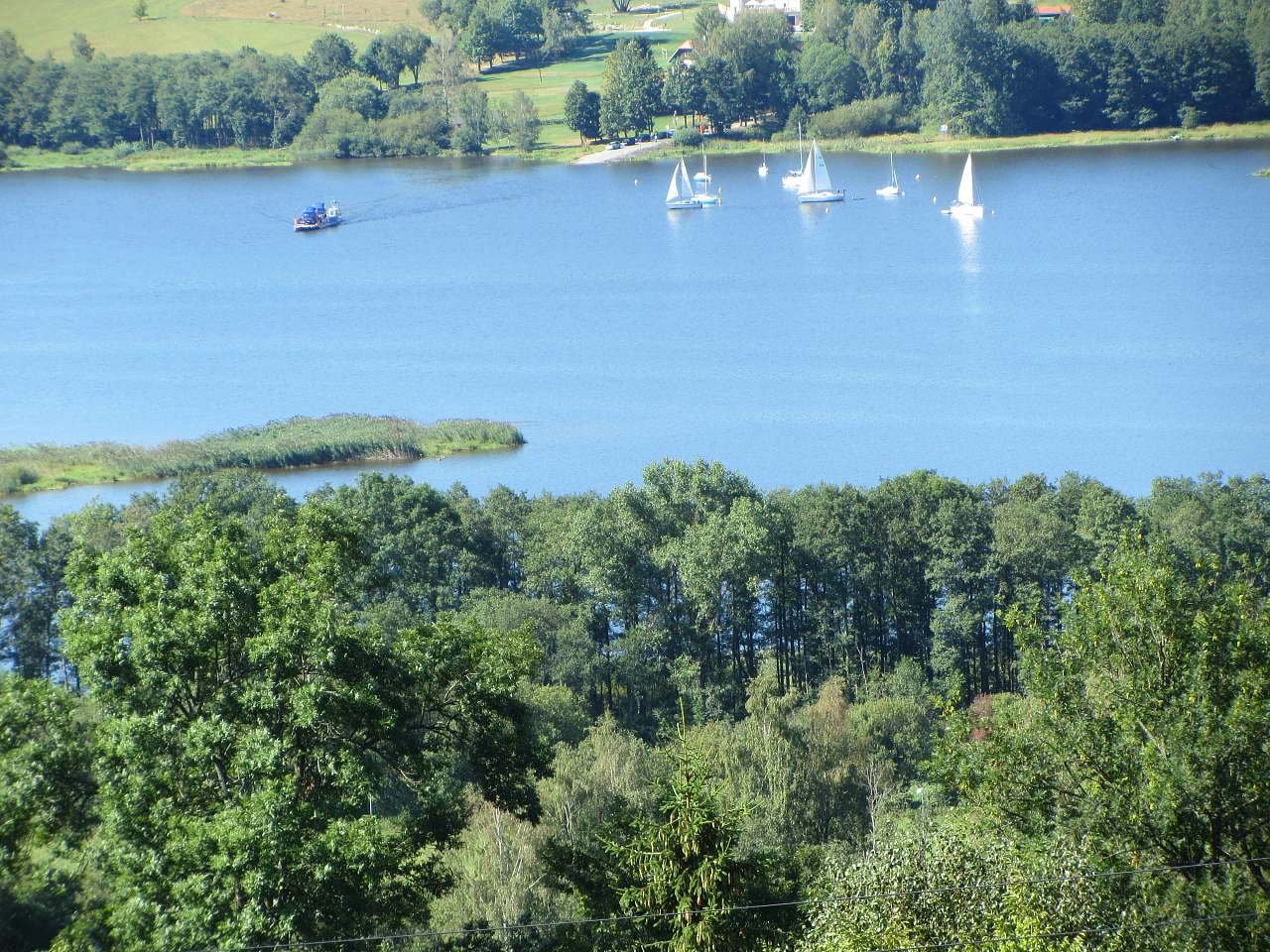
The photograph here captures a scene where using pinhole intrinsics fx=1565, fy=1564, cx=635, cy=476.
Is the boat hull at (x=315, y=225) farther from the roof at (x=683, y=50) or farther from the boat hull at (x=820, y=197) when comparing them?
the roof at (x=683, y=50)

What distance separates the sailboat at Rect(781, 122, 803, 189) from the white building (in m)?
24.6

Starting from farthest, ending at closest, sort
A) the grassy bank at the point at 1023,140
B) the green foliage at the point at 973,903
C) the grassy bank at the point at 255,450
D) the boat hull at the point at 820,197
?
the grassy bank at the point at 1023,140
the boat hull at the point at 820,197
the grassy bank at the point at 255,450
the green foliage at the point at 973,903

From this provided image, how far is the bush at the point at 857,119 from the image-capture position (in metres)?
95.8

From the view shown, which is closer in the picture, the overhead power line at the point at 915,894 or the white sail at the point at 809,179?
the overhead power line at the point at 915,894

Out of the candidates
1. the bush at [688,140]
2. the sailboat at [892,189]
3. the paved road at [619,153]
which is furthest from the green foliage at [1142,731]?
the bush at [688,140]

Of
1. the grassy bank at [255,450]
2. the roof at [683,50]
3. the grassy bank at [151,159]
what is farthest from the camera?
the roof at [683,50]

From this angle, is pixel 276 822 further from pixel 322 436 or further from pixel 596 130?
pixel 596 130

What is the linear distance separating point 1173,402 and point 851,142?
53.4 m

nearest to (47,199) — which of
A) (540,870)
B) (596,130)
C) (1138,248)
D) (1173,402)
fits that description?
(596,130)

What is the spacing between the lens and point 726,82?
98062 mm

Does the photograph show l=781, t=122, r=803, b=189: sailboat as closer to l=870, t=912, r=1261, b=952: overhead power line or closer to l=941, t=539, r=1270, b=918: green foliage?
l=941, t=539, r=1270, b=918: green foliage

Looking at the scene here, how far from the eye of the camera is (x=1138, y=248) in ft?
214

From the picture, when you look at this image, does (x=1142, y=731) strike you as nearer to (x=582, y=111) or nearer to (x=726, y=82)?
(x=582, y=111)

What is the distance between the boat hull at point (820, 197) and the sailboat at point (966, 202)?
681cm
